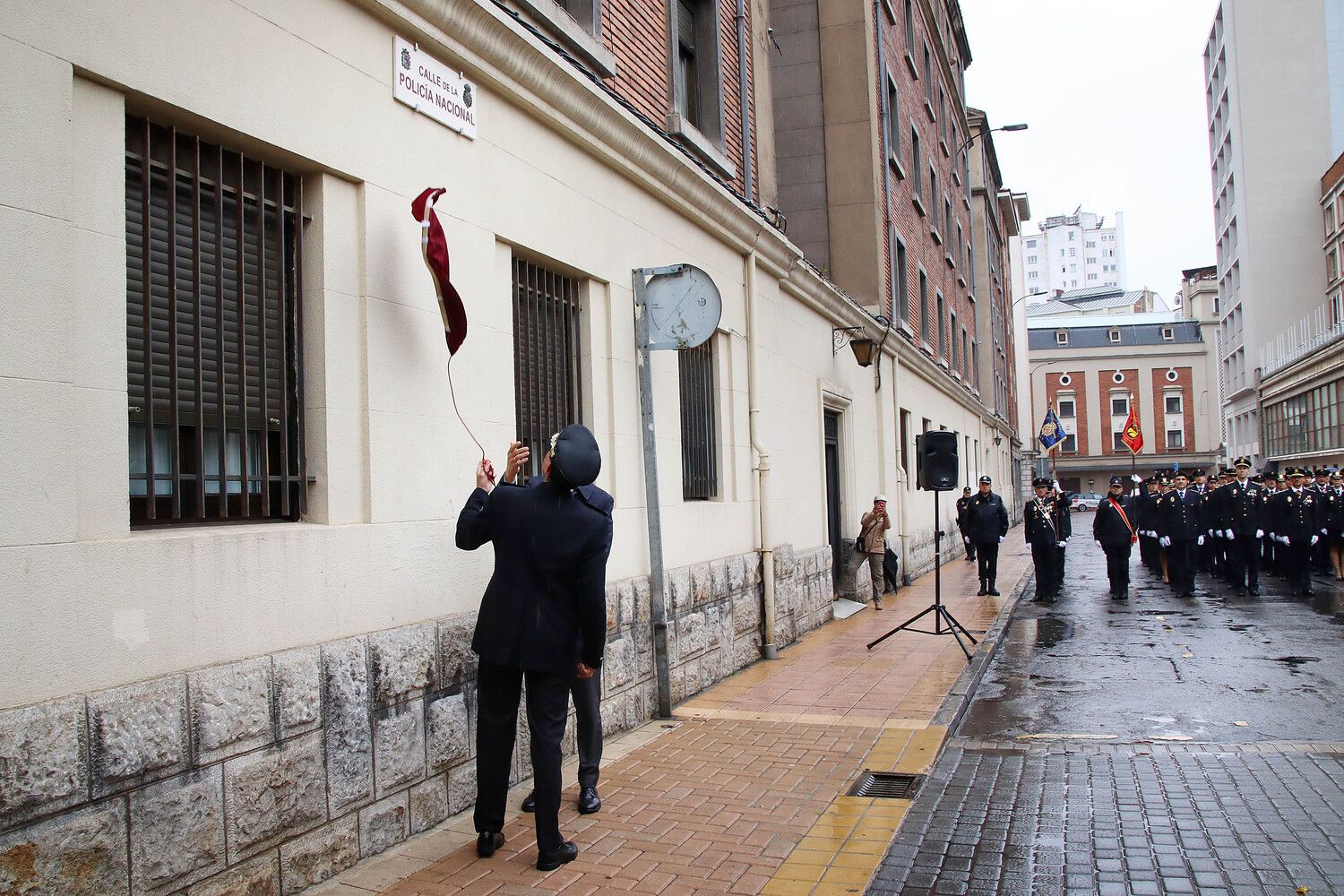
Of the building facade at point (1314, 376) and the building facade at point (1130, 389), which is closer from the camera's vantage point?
the building facade at point (1314, 376)

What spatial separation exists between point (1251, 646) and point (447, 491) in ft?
30.1

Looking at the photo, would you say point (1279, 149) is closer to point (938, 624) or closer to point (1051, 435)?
point (1051, 435)

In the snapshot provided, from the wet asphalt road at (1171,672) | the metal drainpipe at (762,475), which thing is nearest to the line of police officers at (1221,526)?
the wet asphalt road at (1171,672)

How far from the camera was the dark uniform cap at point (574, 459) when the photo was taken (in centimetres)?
482

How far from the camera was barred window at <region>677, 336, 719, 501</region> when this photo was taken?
9383 mm

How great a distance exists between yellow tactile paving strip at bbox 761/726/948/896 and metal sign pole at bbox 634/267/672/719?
171 centimetres

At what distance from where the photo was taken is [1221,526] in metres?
18.8

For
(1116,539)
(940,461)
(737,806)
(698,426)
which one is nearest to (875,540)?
(940,461)

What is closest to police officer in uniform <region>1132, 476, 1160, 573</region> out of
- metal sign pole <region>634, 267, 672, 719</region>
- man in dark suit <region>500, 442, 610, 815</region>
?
metal sign pole <region>634, 267, 672, 719</region>

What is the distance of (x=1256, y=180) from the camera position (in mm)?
54281

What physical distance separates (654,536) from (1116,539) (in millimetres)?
11410

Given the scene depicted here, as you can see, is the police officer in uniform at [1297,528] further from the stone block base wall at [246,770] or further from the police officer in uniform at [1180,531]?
the stone block base wall at [246,770]

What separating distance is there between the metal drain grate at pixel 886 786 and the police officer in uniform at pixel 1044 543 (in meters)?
10.8

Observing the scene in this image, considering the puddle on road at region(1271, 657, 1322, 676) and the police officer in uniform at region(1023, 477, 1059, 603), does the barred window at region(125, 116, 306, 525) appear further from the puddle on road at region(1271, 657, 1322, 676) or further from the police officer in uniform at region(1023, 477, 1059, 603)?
the police officer in uniform at region(1023, 477, 1059, 603)
